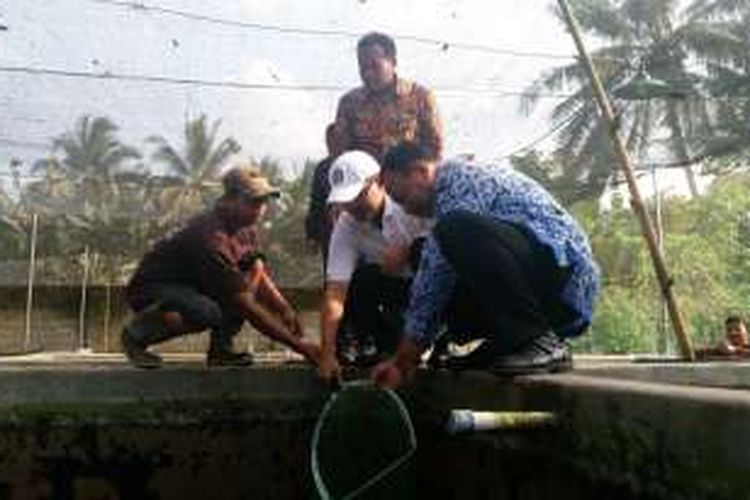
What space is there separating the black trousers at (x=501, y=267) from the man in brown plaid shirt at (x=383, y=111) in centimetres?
177

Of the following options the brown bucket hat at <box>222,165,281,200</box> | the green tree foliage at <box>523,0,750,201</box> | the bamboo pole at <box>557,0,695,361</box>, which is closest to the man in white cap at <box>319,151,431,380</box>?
the brown bucket hat at <box>222,165,281,200</box>

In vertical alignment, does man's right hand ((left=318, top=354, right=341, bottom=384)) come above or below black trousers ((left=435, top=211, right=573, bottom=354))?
below

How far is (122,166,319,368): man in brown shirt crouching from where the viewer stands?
13.6 feet

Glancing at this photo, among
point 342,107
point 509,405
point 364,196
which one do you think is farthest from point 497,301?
point 342,107

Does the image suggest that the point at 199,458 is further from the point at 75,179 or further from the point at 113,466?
the point at 75,179

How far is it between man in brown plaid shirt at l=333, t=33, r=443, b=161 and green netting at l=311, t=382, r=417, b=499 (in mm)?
1887

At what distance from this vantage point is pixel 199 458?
3.75m

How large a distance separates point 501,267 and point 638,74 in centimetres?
2135

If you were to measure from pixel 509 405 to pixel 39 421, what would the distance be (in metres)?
1.70

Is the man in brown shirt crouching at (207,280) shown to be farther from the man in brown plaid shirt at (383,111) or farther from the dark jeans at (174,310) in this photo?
the man in brown plaid shirt at (383,111)

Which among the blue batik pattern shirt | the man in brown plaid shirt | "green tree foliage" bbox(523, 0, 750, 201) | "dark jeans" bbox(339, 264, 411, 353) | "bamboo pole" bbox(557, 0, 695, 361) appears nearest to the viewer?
the blue batik pattern shirt

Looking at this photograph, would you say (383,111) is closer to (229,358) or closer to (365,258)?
(365,258)

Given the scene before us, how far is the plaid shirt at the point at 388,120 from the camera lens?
483 centimetres

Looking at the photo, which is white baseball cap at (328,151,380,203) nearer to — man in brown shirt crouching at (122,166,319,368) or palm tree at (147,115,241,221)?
man in brown shirt crouching at (122,166,319,368)
